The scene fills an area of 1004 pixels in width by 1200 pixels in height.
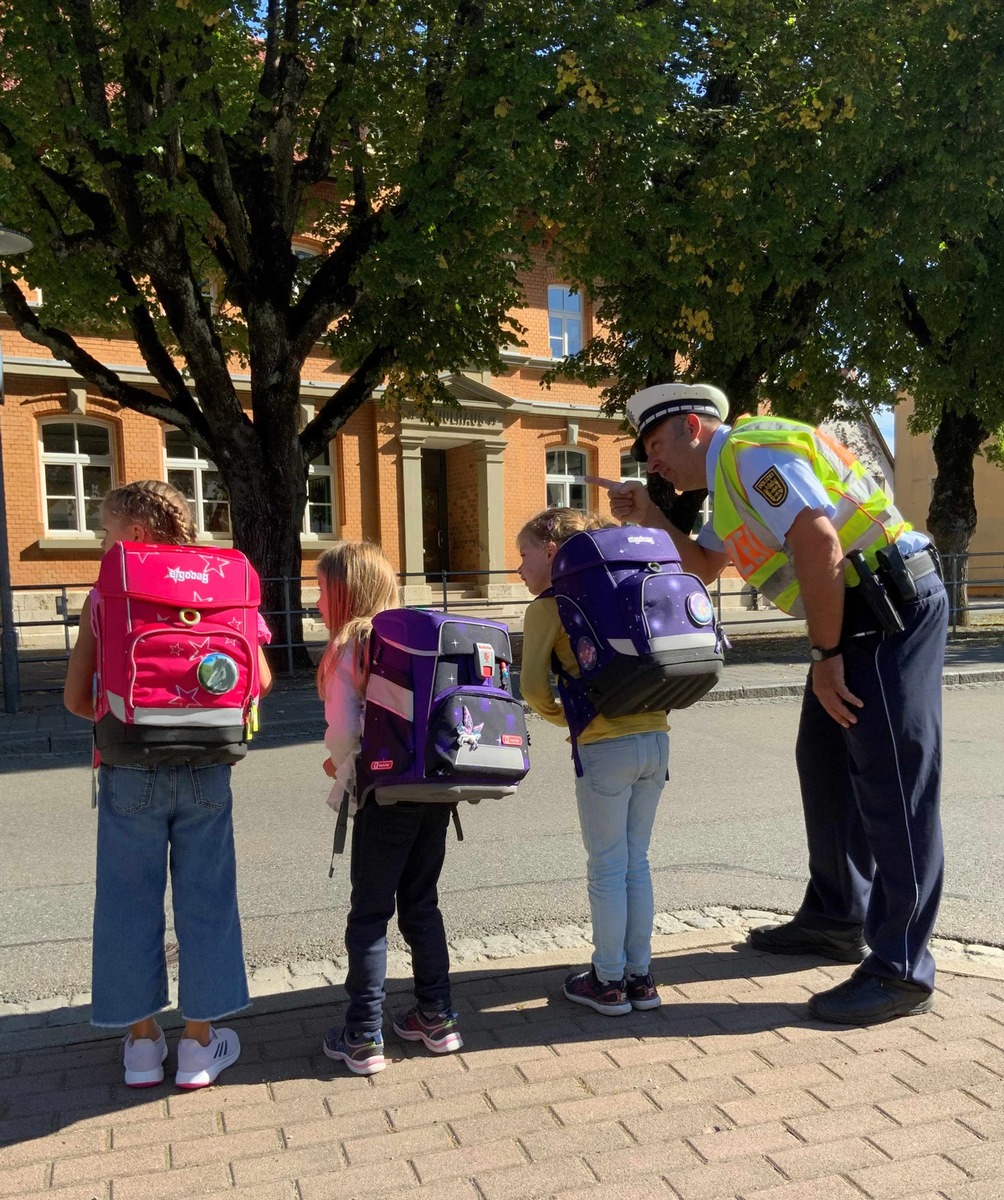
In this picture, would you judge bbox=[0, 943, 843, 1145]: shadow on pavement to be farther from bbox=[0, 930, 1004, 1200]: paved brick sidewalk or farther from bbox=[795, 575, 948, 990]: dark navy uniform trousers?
bbox=[795, 575, 948, 990]: dark navy uniform trousers

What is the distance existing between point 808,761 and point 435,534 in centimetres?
2024

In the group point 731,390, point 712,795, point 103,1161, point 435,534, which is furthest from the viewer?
point 435,534

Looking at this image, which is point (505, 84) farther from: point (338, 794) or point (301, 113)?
point (338, 794)

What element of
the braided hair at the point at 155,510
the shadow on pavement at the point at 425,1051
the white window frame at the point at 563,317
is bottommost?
the shadow on pavement at the point at 425,1051

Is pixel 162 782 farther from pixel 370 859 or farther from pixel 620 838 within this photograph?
pixel 620 838

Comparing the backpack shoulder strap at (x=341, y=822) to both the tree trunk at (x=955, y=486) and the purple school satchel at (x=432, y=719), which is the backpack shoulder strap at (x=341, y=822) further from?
the tree trunk at (x=955, y=486)

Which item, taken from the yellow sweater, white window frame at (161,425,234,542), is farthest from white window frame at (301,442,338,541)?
the yellow sweater

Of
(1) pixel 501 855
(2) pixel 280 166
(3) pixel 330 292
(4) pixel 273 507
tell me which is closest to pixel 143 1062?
(1) pixel 501 855

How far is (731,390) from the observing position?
1453 centimetres

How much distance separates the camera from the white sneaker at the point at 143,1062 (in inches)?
115

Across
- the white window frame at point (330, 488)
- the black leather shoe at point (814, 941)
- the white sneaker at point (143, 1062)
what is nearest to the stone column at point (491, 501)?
the white window frame at point (330, 488)

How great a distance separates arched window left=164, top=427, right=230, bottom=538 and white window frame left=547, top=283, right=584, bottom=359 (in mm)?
8152

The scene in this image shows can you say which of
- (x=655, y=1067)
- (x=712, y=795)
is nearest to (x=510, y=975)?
(x=655, y=1067)

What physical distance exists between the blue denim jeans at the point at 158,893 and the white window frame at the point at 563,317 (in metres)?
21.5
